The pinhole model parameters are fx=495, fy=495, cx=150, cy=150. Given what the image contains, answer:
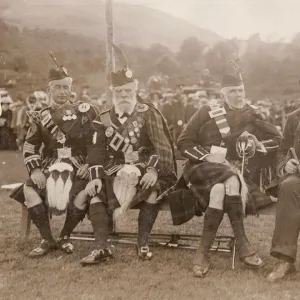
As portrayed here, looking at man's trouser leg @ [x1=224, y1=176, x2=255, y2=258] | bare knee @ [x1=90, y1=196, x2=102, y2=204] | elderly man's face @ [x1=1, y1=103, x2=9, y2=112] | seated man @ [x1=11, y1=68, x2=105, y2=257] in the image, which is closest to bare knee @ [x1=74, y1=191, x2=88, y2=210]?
seated man @ [x1=11, y1=68, x2=105, y2=257]

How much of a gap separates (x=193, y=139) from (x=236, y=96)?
20.6 inches

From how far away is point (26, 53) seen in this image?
683cm

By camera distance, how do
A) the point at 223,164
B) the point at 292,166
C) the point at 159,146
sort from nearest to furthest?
the point at 292,166, the point at 223,164, the point at 159,146

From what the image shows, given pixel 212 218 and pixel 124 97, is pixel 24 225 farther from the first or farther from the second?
pixel 212 218

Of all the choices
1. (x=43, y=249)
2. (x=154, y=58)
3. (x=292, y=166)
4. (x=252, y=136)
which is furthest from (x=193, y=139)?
(x=154, y=58)

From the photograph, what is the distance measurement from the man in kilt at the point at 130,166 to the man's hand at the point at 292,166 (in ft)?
3.27

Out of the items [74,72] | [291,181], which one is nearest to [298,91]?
[74,72]

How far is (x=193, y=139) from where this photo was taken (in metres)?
4.32

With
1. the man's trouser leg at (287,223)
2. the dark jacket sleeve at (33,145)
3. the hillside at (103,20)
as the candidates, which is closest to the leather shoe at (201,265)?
the man's trouser leg at (287,223)

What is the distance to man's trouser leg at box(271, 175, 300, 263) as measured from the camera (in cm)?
367

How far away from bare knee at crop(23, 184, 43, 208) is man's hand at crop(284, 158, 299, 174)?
6.98 feet

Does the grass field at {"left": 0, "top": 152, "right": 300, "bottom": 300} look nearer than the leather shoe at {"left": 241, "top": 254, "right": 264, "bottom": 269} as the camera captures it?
Yes

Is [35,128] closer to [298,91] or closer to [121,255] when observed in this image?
[121,255]

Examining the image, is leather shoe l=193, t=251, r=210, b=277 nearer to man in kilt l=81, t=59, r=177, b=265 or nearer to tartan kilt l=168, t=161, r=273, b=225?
tartan kilt l=168, t=161, r=273, b=225
